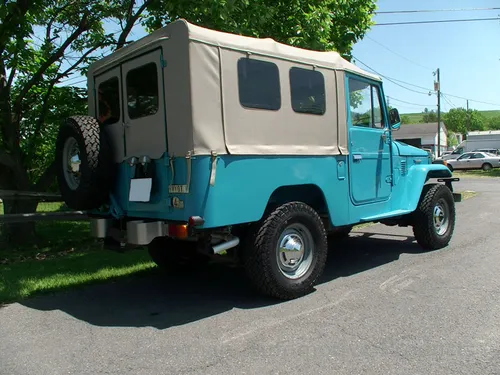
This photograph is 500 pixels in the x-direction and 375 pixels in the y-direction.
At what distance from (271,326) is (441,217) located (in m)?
4.41

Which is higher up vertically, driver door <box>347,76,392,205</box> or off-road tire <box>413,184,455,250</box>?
driver door <box>347,76,392,205</box>

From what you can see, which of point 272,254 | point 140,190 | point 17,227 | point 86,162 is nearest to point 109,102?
point 86,162

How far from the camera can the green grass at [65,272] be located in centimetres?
569

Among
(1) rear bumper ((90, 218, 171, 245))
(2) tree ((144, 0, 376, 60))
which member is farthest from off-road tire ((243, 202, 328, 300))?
(2) tree ((144, 0, 376, 60))

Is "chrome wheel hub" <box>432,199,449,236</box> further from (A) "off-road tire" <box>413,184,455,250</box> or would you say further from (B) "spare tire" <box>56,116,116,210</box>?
(B) "spare tire" <box>56,116,116,210</box>

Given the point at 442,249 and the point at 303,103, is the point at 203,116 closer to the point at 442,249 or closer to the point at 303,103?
the point at 303,103

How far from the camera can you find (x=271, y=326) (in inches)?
166

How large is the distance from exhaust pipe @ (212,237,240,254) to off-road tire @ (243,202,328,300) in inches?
5.3

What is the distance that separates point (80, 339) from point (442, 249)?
5.52 m

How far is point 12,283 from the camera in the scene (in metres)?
5.91

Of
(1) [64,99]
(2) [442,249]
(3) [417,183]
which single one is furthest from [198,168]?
(1) [64,99]

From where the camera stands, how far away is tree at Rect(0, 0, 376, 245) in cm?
816

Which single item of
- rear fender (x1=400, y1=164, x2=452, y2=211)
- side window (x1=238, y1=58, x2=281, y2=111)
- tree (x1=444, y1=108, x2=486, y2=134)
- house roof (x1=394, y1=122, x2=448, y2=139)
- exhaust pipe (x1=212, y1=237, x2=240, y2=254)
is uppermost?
tree (x1=444, y1=108, x2=486, y2=134)

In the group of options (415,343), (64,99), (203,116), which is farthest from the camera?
(64,99)
